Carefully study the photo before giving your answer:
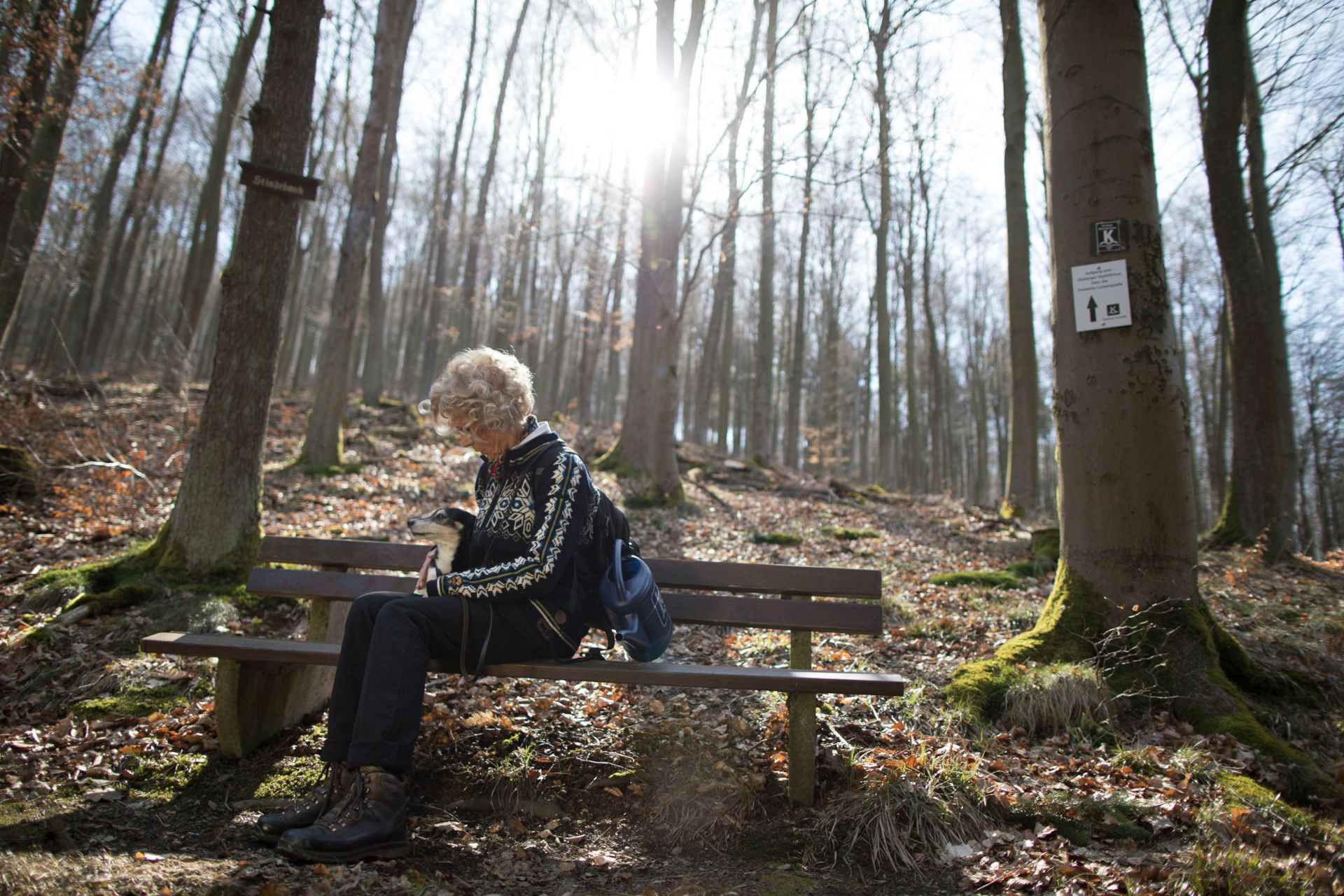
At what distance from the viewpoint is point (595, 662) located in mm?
3100

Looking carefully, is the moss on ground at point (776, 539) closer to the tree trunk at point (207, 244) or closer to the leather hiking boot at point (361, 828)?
the leather hiking boot at point (361, 828)

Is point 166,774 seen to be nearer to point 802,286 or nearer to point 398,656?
point 398,656

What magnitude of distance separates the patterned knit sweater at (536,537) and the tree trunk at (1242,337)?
734cm

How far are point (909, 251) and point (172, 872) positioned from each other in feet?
72.2

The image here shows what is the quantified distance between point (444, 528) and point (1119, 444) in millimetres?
3302

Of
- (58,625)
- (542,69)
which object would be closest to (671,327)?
(58,625)

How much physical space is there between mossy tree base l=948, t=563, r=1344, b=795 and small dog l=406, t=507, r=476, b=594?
242cm

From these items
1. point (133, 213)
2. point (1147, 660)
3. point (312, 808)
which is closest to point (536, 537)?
point (312, 808)

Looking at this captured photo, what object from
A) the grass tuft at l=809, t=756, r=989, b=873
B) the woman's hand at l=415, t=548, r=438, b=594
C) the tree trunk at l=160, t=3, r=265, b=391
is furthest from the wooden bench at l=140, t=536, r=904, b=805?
the tree trunk at l=160, t=3, r=265, b=391

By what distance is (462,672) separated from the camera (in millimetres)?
2986

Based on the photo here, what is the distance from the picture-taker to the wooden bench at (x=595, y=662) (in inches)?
117

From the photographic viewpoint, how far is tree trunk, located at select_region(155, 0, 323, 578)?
16.8 feet

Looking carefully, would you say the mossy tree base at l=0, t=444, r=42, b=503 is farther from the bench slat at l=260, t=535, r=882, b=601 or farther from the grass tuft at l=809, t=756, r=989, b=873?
the grass tuft at l=809, t=756, r=989, b=873

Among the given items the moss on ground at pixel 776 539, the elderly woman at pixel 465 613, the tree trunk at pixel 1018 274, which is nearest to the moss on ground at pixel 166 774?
the elderly woman at pixel 465 613
